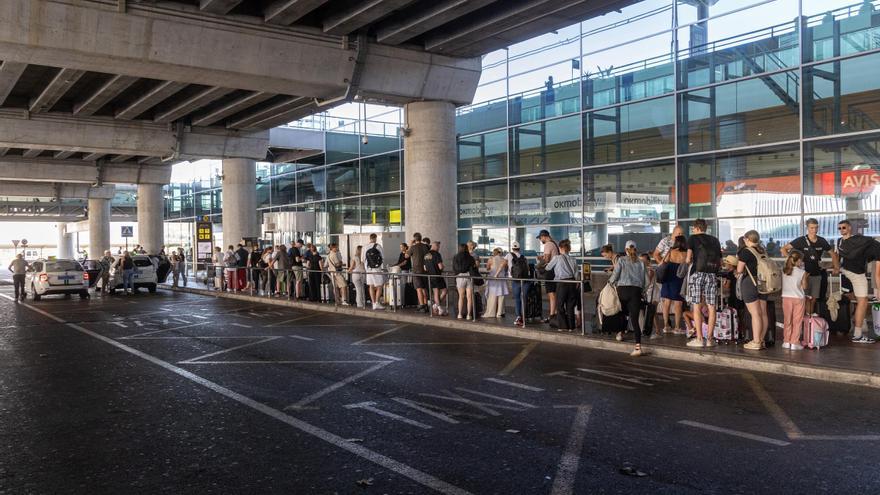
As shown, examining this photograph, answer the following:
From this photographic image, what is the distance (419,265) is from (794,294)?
8.16 metres

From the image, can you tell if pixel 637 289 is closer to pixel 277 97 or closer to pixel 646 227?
pixel 646 227

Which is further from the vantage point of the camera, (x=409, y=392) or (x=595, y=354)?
(x=595, y=354)

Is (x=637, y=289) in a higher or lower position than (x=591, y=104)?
lower

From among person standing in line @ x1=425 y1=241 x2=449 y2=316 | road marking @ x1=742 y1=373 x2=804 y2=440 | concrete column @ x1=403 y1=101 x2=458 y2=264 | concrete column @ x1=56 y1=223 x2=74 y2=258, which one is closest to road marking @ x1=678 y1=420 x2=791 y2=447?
Result: road marking @ x1=742 y1=373 x2=804 y2=440

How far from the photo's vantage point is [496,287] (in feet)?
49.3

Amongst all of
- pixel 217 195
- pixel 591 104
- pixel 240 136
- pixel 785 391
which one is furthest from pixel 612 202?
pixel 217 195

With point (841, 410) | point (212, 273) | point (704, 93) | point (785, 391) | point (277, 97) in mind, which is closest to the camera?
point (841, 410)

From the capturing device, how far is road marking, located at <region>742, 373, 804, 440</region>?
20.7 ft

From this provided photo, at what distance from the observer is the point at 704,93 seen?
1895 cm

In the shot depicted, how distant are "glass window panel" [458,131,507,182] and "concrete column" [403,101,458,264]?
18.6 ft

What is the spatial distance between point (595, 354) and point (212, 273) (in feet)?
71.3

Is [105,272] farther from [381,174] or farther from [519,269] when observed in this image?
[519,269]

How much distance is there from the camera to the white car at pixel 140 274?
27438 millimetres

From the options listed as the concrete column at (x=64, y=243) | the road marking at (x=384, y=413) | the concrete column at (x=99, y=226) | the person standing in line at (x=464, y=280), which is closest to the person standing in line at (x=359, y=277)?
the person standing in line at (x=464, y=280)
